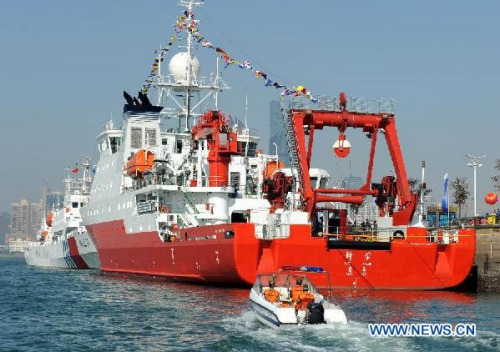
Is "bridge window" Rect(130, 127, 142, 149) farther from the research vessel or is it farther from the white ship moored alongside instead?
the white ship moored alongside

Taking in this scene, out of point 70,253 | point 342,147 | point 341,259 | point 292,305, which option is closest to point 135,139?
point 70,253

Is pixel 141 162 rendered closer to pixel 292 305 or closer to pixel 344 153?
pixel 344 153

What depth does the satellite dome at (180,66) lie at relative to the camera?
57.8m

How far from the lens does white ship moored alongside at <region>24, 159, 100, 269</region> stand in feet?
212

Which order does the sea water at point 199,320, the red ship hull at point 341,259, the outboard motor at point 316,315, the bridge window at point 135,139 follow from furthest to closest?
the bridge window at point 135,139 < the red ship hull at point 341,259 < the outboard motor at point 316,315 < the sea water at point 199,320

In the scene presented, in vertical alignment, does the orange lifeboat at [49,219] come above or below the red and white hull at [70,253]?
above

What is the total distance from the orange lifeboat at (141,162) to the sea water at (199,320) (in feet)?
34.2

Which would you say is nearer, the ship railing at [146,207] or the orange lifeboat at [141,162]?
the ship railing at [146,207]

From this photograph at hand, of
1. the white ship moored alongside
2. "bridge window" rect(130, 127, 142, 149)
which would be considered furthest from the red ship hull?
the white ship moored alongside

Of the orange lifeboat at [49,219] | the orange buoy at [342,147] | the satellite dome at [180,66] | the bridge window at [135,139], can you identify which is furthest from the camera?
the orange lifeboat at [49,219]

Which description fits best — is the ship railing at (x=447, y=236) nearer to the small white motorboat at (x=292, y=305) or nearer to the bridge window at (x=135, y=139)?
the small white motorboat at (x=292, y=305)

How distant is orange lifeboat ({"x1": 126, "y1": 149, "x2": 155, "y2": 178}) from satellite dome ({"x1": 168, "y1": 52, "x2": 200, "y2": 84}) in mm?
8222

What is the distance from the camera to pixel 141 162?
50.6 metres

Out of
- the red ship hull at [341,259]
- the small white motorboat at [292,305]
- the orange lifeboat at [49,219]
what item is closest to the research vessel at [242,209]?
the red ship hull at [341,259]
